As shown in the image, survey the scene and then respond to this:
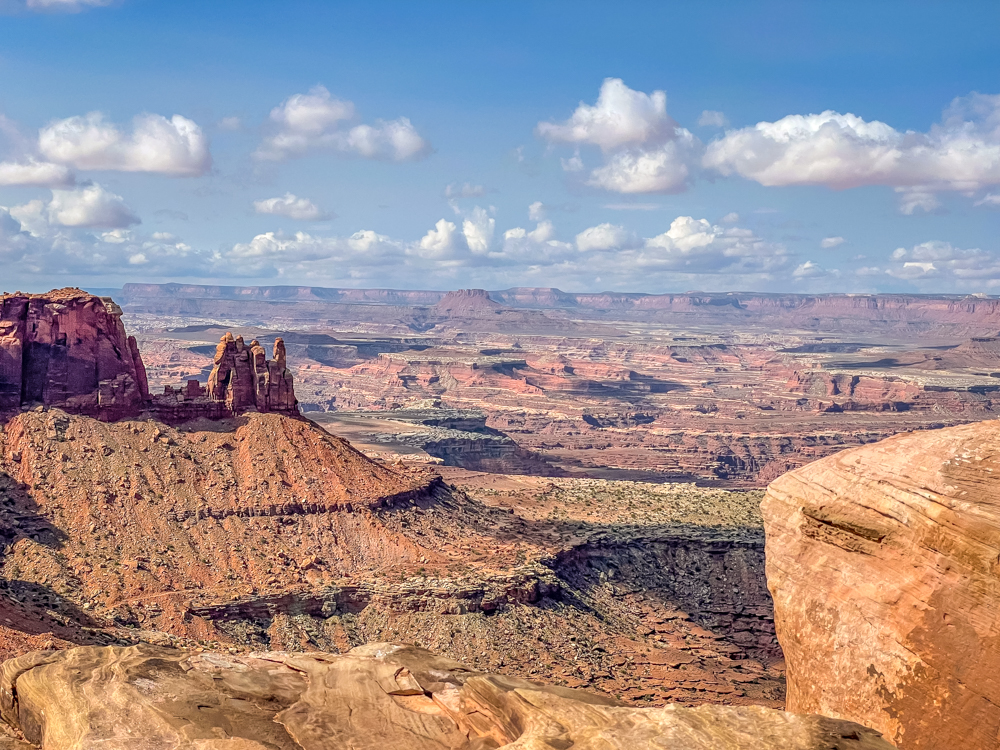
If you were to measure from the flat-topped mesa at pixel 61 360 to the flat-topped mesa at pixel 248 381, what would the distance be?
6.49 metres

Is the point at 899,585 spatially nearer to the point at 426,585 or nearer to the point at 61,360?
the point at 426,585

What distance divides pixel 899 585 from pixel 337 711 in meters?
12.9

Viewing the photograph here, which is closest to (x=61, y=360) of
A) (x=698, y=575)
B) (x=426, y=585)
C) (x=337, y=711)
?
(x=426, y=585)

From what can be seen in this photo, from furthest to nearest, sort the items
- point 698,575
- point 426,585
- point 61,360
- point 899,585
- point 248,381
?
point 698,575
point 248,381
point 61,360
point 426,585
point 899,585

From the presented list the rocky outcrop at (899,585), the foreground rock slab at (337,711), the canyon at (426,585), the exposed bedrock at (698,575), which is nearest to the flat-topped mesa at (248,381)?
the canyon at (426,585)

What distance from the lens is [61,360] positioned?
84812 mm

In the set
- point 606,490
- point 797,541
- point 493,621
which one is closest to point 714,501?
point 606,490

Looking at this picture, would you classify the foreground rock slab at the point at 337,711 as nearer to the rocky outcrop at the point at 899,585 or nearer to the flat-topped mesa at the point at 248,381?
the rocky outcrop at the point at 899,585

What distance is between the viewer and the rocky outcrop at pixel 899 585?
77.6 feet

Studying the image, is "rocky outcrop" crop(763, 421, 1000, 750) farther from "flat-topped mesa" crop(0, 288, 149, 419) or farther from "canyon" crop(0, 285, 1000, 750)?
"flat-topped mesa" crop(0, 288, 149, 419)

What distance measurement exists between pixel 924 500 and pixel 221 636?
168 feet

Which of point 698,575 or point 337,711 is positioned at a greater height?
point 337,711

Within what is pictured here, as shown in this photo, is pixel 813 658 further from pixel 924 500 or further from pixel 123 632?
pixel 123 632

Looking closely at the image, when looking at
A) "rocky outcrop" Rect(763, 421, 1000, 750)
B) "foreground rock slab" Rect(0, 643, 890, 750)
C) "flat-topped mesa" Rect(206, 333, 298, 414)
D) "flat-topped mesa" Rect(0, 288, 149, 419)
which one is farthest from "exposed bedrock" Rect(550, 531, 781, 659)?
"foreground rock slab" Rect(0, 643, 890, 750)
